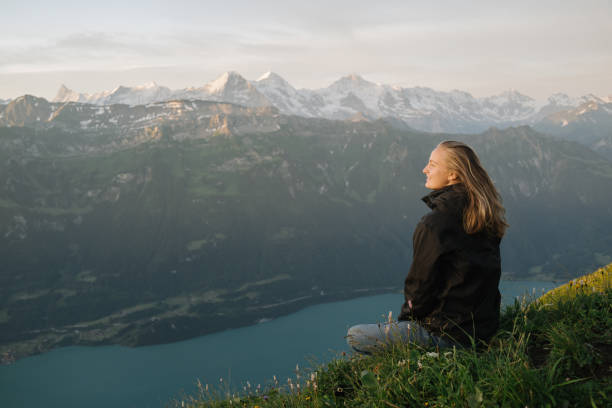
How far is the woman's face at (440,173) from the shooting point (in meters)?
6.52

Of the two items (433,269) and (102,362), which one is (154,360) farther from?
(433,269)

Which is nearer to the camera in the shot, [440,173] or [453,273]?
[453,273]

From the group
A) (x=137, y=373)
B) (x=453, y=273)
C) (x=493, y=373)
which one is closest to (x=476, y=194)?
(x=453, y=273)

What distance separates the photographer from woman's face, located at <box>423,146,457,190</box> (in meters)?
6.52

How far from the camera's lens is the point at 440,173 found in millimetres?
6613

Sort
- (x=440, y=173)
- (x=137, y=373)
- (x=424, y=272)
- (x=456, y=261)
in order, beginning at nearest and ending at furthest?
Result: (x=456, y=261) < (x=424, y=272) < (x=440, y=173) < (x=137, y=373)

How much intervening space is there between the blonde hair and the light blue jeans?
1.67m

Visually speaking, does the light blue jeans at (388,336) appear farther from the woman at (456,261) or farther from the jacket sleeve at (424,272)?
the jacket sleeve at (424,272)

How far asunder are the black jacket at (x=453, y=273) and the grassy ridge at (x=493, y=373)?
1.34 feet

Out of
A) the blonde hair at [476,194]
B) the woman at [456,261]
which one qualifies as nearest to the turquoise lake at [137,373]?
the woman at [456,261]

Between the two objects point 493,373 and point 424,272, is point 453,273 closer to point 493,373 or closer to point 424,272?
point 424,272

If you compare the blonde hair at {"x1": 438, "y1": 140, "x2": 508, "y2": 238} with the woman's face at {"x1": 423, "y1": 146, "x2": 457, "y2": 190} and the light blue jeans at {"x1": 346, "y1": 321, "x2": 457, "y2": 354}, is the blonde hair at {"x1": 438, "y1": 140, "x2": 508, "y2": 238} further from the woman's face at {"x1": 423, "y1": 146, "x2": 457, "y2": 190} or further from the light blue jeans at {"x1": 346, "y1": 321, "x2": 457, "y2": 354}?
the light blue jeans at {"x1": 346, "y1": 321, "x2": 457, "y2": 354}

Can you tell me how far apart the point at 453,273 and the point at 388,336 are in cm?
144

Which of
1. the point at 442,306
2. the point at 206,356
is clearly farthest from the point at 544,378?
the point at 206,356
